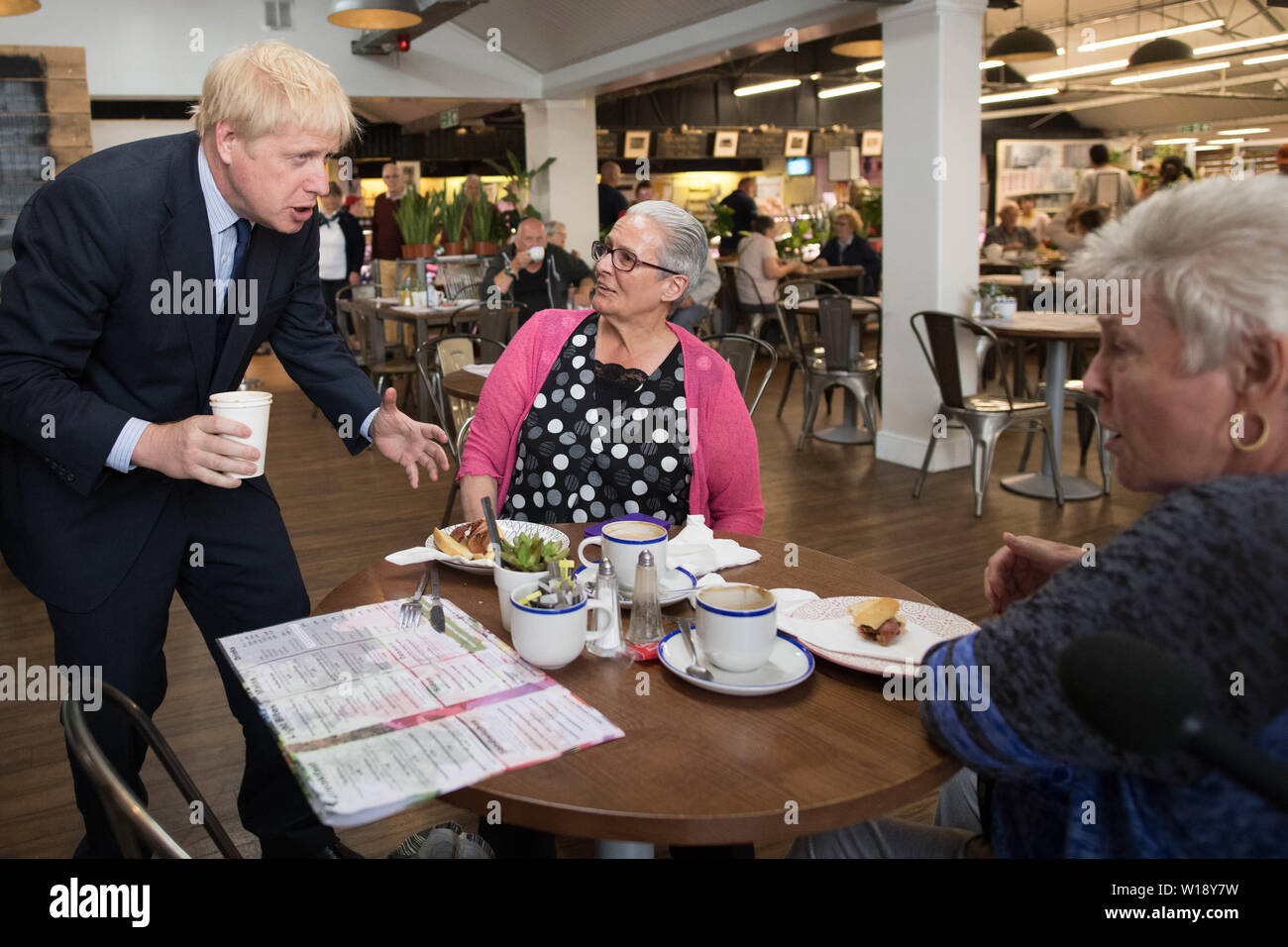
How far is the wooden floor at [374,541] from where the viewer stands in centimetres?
257

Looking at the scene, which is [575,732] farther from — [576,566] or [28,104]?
[28,104]

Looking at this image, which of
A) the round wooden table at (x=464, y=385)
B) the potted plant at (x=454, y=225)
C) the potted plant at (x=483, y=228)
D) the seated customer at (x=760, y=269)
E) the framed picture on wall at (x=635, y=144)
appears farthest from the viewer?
the framed picture on wall at (x=635, y=144)

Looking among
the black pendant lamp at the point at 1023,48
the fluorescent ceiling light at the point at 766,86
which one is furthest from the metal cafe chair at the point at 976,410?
the fluorescent ceiling light at the point at 766,86

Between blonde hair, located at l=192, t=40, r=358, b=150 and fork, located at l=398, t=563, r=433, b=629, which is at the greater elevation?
blonde hair, located at l=192, t=40, r=358, b=150

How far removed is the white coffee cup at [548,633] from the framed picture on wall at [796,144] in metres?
17.1

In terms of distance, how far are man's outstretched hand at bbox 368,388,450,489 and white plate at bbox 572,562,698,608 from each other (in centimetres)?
41

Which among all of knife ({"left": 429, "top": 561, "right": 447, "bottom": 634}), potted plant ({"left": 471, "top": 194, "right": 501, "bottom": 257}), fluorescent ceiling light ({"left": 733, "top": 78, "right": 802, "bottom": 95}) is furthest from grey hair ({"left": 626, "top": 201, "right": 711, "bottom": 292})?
fluorescent ceiling light ({"left": 733, "top": 78, "right": 802, "bottom": 95})

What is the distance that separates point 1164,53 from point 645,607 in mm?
9684

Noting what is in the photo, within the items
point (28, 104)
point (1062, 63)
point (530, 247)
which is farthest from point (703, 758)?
point (1062, 63)

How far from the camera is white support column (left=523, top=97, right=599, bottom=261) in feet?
34.7

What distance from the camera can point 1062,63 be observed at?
1670 centimetres

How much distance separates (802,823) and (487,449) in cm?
153

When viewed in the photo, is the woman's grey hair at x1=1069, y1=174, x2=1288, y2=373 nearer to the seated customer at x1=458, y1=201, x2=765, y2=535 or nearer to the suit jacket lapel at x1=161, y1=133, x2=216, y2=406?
the seated customer at x1=458, y1=201, x2=765, y2=535

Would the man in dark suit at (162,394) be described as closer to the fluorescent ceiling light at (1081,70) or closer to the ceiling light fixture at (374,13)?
the ceiling light fixture at (374,13)
